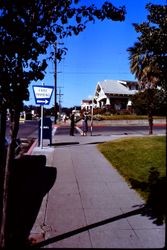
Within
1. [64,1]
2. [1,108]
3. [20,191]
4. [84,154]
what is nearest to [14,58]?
[1,108]

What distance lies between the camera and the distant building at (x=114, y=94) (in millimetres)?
72125

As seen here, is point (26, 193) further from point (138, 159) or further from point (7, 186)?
point (138, 159)

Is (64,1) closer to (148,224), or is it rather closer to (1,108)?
(1,108)

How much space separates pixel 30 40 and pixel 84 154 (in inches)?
479

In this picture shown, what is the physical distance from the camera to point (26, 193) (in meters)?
10.1

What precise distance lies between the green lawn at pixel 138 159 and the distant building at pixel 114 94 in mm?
50534

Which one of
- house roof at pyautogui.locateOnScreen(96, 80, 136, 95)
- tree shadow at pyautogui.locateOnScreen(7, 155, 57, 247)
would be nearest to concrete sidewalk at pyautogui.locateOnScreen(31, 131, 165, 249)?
tree shadow at pyautogui.locateOnScreen(7, 155, 57, 247)

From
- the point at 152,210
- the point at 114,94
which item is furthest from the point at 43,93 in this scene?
the point at 114,94

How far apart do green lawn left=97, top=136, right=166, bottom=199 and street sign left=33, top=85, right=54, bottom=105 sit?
11.1 feet

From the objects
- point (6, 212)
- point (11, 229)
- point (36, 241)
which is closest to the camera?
point (6, 212)

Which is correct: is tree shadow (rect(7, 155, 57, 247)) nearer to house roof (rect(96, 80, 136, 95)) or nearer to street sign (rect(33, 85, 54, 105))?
street sign (rect(33, 85, 54, 105))

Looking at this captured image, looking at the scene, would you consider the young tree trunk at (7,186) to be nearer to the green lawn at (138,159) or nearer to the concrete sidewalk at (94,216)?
the concrete sidewalk at (94,216)

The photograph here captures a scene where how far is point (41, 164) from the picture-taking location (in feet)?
42.6

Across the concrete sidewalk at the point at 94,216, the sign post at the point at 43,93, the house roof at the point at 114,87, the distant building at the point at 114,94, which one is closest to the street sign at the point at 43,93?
the sign post at the point at 43,93
